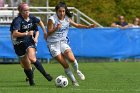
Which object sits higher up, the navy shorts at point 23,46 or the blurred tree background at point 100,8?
the navy shorts at point 23,46

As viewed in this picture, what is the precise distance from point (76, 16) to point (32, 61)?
46.2 ft

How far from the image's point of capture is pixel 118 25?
84.2 ft

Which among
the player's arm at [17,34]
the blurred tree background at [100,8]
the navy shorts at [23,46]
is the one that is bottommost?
the blurred tree background at [100,8]

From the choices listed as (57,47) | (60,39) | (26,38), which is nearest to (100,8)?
(26,38)

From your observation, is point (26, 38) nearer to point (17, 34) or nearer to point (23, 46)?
point (23, 46)

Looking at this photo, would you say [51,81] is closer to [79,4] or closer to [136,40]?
[136,40]

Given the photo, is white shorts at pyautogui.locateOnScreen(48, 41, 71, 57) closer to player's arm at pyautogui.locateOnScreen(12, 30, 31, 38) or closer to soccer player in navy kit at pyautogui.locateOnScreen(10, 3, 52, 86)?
soccer player in navy kit at pyautogui.locateOnScreen(10, 3, 52, 86)

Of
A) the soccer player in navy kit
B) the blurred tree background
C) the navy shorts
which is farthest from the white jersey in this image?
the blurred tree background

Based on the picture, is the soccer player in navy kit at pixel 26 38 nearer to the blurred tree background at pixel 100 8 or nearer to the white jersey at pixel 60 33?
the white jersey at pixel 60 33

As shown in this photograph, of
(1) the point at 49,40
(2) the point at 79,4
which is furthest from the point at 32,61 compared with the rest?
(2) the point at 79,4

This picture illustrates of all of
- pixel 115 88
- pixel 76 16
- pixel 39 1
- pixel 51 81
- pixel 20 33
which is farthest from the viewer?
pixel 39 1

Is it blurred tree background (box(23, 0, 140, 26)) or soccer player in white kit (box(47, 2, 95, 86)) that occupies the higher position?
soccer player in white kit (box(47, 2, 95, 86))

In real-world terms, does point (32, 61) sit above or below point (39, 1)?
above

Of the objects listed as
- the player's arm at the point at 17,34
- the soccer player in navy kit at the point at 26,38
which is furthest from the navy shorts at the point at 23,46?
the player's arm at the point at 17,34
